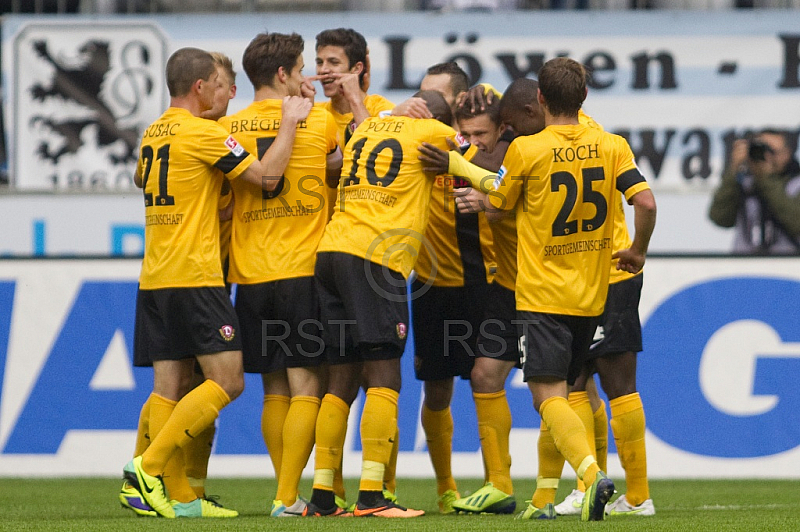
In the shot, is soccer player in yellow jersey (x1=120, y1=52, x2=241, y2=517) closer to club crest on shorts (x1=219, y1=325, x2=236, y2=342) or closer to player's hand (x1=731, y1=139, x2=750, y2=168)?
club crest on shorts (x1=219, y1=325, x2=236, y2=342)

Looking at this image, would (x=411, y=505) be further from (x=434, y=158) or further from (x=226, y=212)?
(x=434, y=158)

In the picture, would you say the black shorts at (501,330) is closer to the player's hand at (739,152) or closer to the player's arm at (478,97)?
the player's arm at (478,97)

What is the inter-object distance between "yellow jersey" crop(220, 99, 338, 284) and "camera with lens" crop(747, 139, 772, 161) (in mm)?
5146

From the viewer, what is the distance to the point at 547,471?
581 cm

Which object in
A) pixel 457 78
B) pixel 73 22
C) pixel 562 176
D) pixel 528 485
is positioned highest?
pixel 73 22

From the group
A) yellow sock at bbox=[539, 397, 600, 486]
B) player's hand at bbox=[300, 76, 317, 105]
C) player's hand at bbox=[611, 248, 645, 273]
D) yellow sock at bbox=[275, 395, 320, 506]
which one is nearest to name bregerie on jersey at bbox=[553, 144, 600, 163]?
player's hand at bbox=[611, 248, 645, 273]

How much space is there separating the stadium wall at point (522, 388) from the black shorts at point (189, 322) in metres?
2.73

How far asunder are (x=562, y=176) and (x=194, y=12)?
19.7 ft

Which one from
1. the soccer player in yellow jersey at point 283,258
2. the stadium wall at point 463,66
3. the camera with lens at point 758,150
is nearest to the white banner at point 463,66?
the stadium wall at point 463,66

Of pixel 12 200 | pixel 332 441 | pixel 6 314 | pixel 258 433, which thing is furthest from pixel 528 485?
pixel 12 200

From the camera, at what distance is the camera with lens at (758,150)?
10.1 m

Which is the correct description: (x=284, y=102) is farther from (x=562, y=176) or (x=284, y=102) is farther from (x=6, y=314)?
(x=6, y=314)

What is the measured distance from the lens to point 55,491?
7.51m

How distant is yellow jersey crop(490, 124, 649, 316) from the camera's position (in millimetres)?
5441
